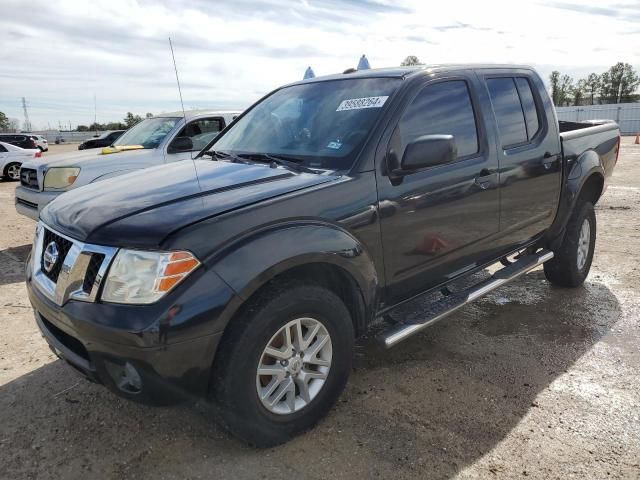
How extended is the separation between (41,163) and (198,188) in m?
5.14

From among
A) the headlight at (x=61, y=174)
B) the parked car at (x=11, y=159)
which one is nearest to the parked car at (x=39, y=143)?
the parked car at (x=11, y=159)

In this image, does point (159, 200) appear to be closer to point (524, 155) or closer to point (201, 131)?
point (524, 155)

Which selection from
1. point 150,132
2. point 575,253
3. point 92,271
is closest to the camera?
point 92,271

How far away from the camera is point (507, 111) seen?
3891 mm

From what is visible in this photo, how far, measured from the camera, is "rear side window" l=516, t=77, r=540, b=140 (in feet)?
13.3

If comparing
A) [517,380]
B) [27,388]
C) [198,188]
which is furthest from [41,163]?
[517,380]

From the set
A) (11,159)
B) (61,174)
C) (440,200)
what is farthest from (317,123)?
(11,159)

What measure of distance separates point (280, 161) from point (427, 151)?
87 centimetres

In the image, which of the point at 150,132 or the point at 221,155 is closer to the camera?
the point at 221,155

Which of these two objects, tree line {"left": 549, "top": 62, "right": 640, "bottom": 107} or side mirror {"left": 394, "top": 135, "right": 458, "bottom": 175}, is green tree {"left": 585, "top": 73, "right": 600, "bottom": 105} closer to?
tree line {"left": 549, "top": 62, "right": 640, "bottom": 107}

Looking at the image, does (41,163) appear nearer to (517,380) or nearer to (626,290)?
(517,380)

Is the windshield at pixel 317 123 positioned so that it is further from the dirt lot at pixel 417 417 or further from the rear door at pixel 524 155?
the dirt lot at pixel 417 417

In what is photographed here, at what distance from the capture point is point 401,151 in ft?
9.92

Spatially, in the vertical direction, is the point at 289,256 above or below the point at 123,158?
below
